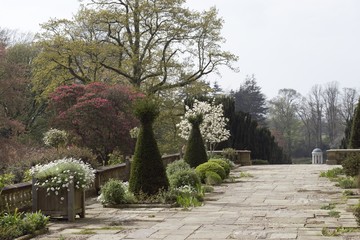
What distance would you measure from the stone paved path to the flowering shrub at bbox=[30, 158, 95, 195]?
0.67 metres

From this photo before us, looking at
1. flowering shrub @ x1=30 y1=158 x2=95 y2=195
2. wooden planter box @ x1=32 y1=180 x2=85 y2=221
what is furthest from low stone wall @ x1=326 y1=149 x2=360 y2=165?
wooden planter box @ x1=32 y1=180 x2=85 y2=221

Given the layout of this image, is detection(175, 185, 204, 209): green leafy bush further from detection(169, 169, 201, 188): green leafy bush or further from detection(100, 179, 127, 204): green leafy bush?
detection(100, 179, 127, 204): green leafy bush

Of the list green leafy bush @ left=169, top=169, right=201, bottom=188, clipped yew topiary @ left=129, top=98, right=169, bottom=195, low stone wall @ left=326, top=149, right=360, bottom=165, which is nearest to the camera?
clipped yew topiary @ left=129, top=98, right=169, bottom=195

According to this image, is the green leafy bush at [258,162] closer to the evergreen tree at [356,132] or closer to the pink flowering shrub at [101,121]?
the evergreen tree at [356,132]

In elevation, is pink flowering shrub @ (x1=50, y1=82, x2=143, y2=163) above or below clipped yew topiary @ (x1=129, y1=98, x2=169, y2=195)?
above

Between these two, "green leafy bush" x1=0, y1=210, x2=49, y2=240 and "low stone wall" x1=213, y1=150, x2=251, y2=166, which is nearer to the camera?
"green leafy bush" x1=0, y1=210, x2=49, y2=240

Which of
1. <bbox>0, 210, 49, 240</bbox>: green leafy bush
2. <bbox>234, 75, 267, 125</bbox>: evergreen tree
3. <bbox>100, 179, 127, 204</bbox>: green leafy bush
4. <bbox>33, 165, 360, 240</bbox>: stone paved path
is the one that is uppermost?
<bbox>234, 75, 267, 125</bbox>: evergreen tree

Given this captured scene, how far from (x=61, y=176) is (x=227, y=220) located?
3118 millimetres

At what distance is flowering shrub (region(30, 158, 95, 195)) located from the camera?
33.9 feet

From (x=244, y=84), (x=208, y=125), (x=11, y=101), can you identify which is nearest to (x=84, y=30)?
(x=11, y=101)

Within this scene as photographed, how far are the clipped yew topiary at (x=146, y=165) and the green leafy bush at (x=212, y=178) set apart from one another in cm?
489

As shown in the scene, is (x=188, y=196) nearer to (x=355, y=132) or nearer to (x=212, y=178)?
(x=212, y=178)

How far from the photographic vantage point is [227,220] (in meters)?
10.2

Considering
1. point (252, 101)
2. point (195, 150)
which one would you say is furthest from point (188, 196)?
point (252, 101)
